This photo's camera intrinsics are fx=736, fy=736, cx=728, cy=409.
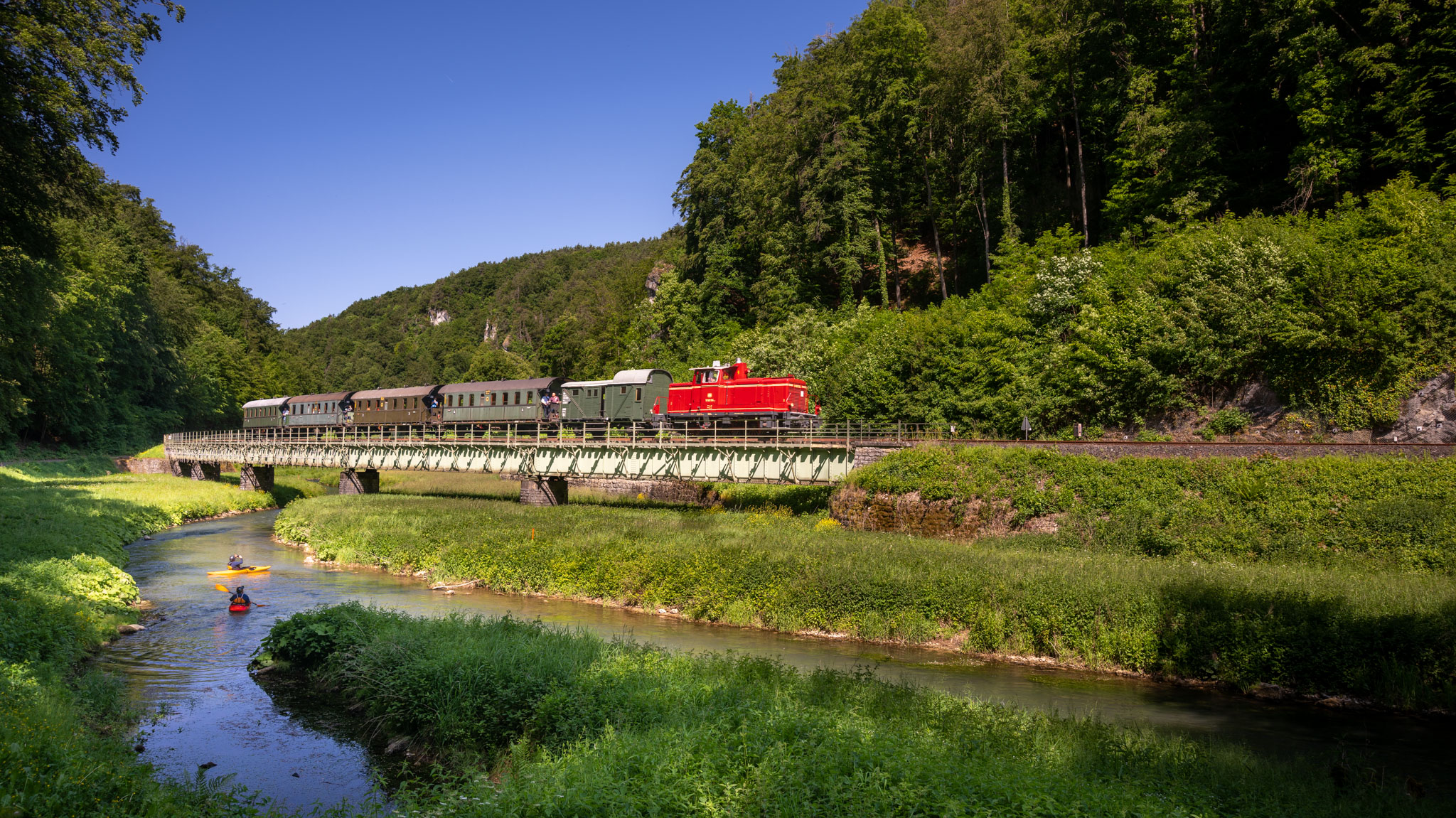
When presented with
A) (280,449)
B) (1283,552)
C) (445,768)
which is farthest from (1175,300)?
(280,449)

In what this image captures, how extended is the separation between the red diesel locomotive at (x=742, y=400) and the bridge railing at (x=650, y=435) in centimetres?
40

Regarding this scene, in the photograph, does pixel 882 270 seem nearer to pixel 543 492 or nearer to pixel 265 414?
pixel 543 492

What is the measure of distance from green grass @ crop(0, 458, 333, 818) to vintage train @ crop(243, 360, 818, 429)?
751 inches

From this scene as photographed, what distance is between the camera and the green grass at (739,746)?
A: 27.2 feet

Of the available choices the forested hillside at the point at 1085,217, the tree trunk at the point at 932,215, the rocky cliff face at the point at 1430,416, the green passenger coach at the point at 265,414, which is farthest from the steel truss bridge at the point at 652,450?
the tree trunk at the point at 932,215

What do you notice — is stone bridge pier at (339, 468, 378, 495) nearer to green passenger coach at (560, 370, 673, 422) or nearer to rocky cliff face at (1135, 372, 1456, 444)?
green passenger coach at (560, 370, 673, 422)

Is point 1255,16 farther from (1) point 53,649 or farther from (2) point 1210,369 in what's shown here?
(1) point 53,649

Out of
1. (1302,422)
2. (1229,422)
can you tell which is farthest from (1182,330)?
(1302,422)

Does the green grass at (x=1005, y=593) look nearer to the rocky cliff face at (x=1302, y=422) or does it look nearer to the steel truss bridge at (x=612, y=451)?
the steel truss bridge at (x=612, y=451)

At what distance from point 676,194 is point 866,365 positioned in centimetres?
3966

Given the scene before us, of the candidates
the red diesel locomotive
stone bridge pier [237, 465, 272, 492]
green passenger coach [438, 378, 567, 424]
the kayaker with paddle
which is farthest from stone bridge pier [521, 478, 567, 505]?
stone bridge pier [237, 465, 272, 492]

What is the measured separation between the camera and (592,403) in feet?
140

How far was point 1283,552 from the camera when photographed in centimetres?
2025

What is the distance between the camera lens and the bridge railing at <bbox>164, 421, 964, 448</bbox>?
32219mm
